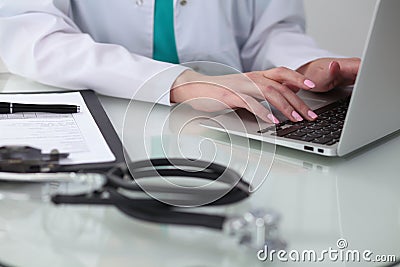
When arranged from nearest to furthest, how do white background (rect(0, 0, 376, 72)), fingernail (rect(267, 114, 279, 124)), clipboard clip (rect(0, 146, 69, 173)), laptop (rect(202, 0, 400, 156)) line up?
clipboard clip (rect(0, 146, 69, 173)), laptop (rect(202, 0, 400, 156)), fingernail (rect(267, 114, 279, 124)), white background (rect(0, 0, 376, 72))

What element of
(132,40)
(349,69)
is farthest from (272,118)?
(132,40)

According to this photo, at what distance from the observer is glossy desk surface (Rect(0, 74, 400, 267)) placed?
0.68 m

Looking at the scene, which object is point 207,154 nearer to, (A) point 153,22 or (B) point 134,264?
(B) point 134,264

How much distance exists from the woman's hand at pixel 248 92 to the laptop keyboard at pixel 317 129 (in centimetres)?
2

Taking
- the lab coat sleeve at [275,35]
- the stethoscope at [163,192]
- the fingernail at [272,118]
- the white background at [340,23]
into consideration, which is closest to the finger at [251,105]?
the fingernail at [272,118]

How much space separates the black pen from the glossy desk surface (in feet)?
0.31

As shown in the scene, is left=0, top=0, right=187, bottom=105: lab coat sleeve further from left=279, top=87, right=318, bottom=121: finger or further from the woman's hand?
left=279, top=87, right=318, bottom=121: finger

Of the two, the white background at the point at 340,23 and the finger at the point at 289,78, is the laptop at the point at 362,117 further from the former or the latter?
the white background at the point at 340,23

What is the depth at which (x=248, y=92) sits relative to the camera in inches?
43.5

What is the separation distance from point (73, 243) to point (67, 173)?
107 mm

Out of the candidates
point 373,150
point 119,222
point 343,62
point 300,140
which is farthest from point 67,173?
point 343,62

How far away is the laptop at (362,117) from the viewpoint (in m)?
0.89

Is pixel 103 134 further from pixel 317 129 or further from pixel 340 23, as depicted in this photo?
pixel 340 23

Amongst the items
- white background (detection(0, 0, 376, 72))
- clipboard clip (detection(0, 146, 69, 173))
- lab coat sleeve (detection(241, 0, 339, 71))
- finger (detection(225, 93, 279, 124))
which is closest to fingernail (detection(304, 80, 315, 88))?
finger (detection(225, 93, 279, 124))
